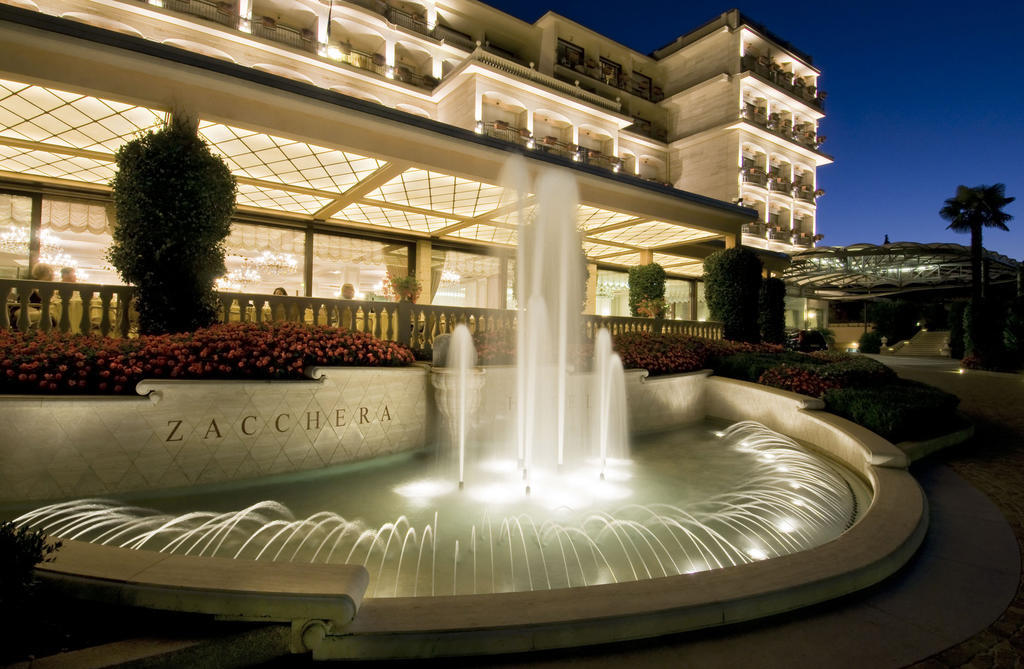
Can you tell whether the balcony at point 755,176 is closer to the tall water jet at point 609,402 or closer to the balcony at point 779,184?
the balcony at point 779,184

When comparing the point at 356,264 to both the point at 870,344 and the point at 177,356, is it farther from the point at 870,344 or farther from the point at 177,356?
the point at 870,344

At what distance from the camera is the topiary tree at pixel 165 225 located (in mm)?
6926

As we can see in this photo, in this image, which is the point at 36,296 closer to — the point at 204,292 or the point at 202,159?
the point at 204,292

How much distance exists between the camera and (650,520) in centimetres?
472

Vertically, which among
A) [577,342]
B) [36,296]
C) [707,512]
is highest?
[36,296]

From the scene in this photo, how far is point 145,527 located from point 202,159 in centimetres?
567

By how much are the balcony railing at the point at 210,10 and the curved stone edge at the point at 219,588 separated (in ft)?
83.3

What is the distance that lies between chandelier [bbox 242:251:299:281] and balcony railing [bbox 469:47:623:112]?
52.0 feet

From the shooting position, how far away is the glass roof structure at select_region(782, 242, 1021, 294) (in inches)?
1123

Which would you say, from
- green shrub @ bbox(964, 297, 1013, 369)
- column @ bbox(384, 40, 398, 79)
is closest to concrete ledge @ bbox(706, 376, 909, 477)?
green shrub @ bbox(964, 297, 1013, 369)

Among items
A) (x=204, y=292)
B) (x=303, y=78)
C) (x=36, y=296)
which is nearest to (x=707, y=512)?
(x=204, y=292)

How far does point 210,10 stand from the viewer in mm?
20406

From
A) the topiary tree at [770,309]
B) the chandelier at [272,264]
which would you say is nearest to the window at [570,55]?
the topiary tree at [770,309]

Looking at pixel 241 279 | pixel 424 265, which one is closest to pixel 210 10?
pixel 241 279
